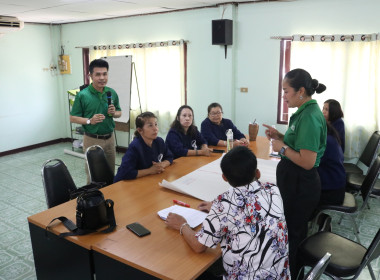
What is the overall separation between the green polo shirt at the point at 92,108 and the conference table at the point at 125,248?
112 centimetres

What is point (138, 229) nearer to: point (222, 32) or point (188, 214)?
point (188, 214)

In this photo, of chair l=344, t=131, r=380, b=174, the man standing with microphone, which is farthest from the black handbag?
chair l=344, t=131, r=380, b=174

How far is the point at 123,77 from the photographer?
5.80 m

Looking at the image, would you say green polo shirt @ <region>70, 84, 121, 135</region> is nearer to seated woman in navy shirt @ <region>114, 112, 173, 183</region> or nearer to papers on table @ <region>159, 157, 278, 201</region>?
seated woman in navy shirt @ <region>114, 112, 173, 183</region>

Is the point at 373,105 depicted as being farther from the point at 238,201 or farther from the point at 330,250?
the point at 238,201

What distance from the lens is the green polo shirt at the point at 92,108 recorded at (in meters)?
3.31

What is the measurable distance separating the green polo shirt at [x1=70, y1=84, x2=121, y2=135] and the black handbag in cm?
159

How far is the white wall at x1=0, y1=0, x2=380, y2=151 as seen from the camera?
167 inches

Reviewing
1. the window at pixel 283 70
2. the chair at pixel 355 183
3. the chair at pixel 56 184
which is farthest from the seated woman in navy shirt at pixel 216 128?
the chair at pixel 56 184

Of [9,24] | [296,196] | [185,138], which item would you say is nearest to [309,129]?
[296,196]

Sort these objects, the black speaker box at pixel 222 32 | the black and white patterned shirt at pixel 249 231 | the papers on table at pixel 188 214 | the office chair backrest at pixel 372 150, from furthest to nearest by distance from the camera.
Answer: the black speaker box at pixel 222 32
the office chair backrest at pixel 372 150
the papers on table at pixel 188 214
the black and white patterned shirt at pixel 249 231

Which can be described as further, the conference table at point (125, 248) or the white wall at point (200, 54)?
the white wall at point (200, 54)

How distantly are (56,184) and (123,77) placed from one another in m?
3.68

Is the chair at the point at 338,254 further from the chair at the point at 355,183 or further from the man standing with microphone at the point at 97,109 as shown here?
the man standing with microphone at the point at 97,109
